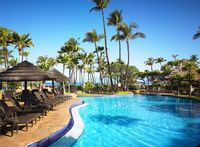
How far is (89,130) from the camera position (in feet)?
33.1

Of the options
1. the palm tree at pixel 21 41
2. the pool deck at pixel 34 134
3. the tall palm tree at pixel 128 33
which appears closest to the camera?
the pool deck at pixel 34 134

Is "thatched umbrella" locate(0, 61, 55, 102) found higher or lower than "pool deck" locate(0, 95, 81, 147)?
higher

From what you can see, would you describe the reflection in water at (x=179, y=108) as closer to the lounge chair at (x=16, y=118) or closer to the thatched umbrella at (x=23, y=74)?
the thatched umbrella at (x=23, y=74)

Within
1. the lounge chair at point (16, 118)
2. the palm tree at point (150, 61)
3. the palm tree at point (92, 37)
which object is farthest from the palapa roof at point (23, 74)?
the palm tree at point (150, 61)

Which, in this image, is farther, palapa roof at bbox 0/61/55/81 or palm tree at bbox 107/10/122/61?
palm tree at bbox 107/10/122/61

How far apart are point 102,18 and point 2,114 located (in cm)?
3097

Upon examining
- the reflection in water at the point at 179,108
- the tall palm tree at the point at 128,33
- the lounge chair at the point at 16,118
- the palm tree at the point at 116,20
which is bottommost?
the reflection in water at the point at 179,108

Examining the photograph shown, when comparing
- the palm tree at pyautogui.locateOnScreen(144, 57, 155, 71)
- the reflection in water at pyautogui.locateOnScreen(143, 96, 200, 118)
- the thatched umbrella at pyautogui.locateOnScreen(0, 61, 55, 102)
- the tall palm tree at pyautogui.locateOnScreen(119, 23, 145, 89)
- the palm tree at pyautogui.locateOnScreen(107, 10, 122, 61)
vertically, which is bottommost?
the reflection in water at pyautogui.locateOnScreen(143, 96, 200, 118)

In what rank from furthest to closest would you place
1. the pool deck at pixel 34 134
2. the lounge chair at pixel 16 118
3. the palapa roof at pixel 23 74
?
the palapa roof at pixel 23 74
the lounge chair at pixel 16 118
the pool deck at pixel 34 134

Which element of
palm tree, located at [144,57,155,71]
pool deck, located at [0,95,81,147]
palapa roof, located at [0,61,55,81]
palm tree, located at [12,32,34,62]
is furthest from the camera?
palm tree, located at [144,57,155,71]

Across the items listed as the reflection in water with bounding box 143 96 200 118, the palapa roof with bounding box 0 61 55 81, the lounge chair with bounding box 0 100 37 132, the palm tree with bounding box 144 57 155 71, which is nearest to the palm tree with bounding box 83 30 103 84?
the reflection in water with bounding box 143 96 200 118

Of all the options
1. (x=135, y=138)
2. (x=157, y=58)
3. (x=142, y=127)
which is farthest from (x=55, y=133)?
(x=157, y=58)

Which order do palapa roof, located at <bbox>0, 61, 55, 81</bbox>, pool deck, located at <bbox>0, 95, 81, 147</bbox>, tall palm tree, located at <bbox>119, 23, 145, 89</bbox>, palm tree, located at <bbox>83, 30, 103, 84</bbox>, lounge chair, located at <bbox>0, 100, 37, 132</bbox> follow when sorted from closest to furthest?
1. pool deck, located at <bbox>0, 95, 81, 147</bbox>
2. lounge chair, located at <bbox>0, 100, 37, 132</bbox>
3. palapa roof, located at <bbox>0, 61, 55, 81</bbox>
4. tall palm tree, located at <bbox>119, 23, 145, 89</bbox>
5. palm tree, located at <bbox>83, 30, 103, 84</bbox>

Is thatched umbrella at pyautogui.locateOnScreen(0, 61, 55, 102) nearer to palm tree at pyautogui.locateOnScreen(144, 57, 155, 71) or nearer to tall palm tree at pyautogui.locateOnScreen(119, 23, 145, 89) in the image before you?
tall palm tree at pyautogui.locateOnScreen(119, 23, 145, 89)
